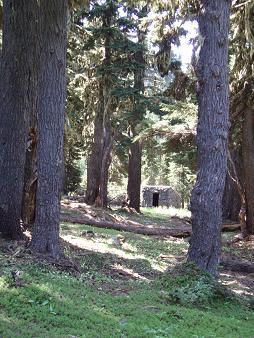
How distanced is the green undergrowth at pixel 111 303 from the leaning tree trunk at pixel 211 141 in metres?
0.65

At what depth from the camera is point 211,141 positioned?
8.17 metres

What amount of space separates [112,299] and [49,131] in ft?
10.5

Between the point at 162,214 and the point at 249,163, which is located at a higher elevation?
the point at 249,163

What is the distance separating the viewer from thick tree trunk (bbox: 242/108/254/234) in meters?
15.0

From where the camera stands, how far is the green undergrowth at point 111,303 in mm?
4754

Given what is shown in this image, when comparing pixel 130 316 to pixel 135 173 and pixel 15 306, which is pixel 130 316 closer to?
pixel 15 306

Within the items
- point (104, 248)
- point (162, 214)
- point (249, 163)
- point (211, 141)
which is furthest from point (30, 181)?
point (162, 214)

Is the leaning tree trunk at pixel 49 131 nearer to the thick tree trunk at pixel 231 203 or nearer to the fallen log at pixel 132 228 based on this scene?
the fallen log at pixel 132 228

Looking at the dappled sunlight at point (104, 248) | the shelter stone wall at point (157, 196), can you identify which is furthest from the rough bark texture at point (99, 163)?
the shelter stone wall at point (157, 196)

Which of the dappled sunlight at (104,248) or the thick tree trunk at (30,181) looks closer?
the thick tree trunk at (30,181)

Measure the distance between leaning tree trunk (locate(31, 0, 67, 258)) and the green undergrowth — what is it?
2.14ft

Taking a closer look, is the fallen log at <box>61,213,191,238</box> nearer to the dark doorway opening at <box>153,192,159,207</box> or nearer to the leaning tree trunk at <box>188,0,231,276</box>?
the leaning tree trunk at <box>188,0,231,276</box>

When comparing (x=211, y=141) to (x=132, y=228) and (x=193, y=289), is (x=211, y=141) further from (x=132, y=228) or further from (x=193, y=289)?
(x=132, y=228)

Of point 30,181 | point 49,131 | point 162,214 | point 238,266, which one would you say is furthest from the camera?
point 162,214
